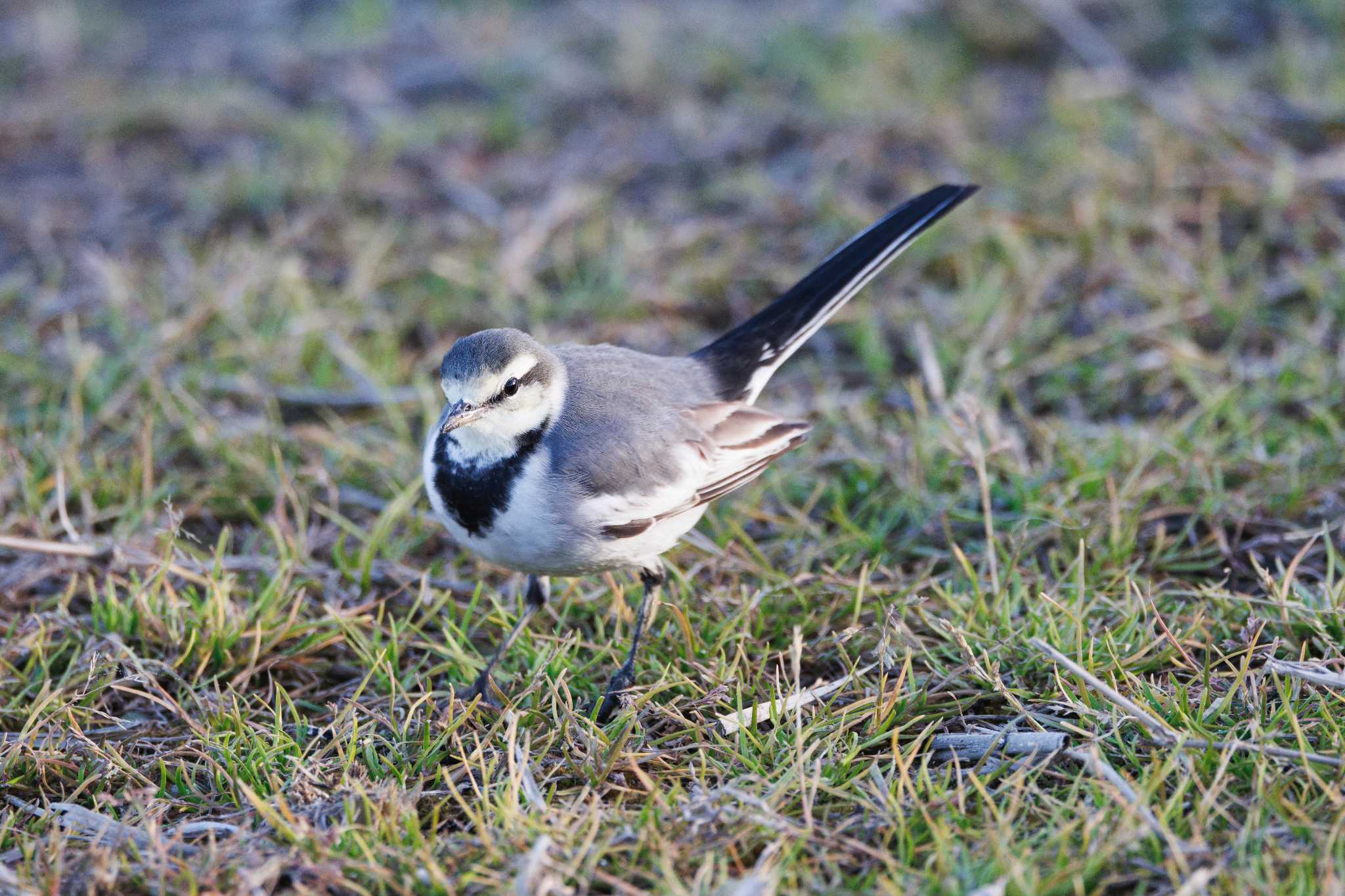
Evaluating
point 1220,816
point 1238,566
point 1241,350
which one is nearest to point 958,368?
point 1241,350

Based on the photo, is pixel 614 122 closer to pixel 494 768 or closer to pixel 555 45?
pixel 555 45

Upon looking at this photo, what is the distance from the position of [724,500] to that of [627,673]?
3.72ft

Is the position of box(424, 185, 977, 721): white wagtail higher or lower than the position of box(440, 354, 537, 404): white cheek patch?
lower

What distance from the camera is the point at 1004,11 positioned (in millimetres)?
8781

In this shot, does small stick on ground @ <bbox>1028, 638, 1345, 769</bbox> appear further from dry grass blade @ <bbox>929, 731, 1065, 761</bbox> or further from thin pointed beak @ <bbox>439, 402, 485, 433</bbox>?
thin pointed beak @ <bbox>439, 402, 485, 433</bbox>

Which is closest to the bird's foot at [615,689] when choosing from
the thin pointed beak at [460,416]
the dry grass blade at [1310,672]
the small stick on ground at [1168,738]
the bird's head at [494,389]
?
the bird's head at [494,389]

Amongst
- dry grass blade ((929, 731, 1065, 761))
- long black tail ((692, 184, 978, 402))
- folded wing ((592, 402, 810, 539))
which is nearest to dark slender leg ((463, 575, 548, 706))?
folded wing ((592, 402, 810, 539))

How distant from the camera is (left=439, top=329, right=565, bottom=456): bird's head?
3.82m

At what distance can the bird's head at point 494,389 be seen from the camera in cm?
382

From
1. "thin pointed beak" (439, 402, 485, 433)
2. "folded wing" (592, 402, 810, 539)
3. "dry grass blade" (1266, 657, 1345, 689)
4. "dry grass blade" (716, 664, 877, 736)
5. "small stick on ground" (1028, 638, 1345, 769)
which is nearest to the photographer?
"small stick on ground" (1028, 638, 1345, 769)

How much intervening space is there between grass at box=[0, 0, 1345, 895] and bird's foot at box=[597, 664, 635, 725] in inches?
3.6

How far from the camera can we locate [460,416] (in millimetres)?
3768

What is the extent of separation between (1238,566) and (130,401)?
14.7ft

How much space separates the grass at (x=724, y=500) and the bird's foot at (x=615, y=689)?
0.09 meters
